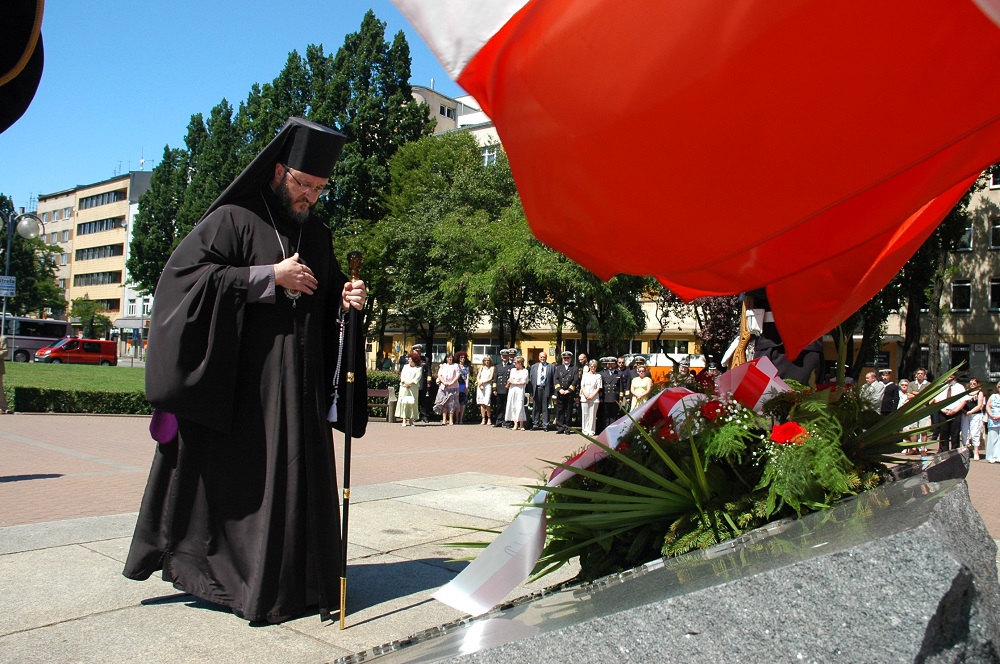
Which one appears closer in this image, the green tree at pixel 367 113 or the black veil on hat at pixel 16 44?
the black veil on hat at pixel 16 44

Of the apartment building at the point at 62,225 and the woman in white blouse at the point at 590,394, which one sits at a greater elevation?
the apartment building at the point at 62,225

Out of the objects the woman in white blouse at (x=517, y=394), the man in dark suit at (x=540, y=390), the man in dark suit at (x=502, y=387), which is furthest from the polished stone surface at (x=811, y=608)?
the man in dark suit at (x=502, y=387)

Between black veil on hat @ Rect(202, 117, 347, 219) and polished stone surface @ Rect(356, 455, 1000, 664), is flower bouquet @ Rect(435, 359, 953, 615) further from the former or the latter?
black veil on hat @ Rect(202, 117, 347, 219)

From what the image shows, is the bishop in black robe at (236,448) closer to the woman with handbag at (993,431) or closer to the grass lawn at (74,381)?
the woman with handbag at (993,431)

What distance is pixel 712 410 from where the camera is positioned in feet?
10.3

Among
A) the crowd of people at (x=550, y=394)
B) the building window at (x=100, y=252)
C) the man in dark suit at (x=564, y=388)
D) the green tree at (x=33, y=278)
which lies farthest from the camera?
the building window at (x=100, y=252)

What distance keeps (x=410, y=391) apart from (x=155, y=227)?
1787 inches

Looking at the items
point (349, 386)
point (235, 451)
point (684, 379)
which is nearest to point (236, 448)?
point (235, 451)

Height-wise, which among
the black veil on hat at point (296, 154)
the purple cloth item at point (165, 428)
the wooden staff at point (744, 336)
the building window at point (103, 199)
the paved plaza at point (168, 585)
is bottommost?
the paved plaza at point (168, 585)

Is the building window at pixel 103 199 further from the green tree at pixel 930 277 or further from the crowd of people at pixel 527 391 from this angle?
the green tree at pixel 930 277

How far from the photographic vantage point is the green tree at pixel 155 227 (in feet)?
191

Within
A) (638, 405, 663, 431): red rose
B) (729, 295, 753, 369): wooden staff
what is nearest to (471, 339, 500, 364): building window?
(729, 295, 753, 369): wooden staff

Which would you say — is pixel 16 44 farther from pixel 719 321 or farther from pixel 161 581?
pixel 719 321

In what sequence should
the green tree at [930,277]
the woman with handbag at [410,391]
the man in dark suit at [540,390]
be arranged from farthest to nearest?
the green tree at [930,277]
the woman with handbag at [410,391]
the man in dark suit at [540,390]
